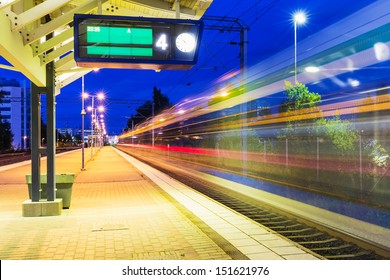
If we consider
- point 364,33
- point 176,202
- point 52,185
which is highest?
point 364,33

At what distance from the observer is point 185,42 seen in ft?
21.7

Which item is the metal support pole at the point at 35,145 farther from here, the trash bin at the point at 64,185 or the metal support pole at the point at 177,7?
the metal support pole at the point at 177,7

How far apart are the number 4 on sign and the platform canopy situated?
39.8 inches

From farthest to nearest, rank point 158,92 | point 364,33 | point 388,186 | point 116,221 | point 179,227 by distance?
point 158,92 < point 388,186 < point 364,33 < point 116,221 < point 179,227

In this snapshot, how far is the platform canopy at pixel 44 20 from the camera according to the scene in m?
6.09

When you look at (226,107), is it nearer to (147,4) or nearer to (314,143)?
(314,143)

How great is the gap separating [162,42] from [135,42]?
0.43 m

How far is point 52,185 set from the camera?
823 cm

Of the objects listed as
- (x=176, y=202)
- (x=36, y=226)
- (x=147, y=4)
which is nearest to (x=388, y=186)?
(x=176, y=202)

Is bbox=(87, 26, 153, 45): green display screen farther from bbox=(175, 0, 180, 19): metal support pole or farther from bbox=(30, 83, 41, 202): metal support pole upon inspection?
bbox=(30, 83, 41, 202): metal support pole

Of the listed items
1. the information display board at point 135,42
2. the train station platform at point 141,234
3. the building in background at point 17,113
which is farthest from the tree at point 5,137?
the information display board at point 135,42

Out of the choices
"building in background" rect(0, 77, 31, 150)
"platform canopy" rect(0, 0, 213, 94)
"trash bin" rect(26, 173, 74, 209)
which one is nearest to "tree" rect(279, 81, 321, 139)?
"platform canopy" rect(0, 0, 213, 94)

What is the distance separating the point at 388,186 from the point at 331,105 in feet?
10.5

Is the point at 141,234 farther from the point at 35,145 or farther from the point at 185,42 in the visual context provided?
the point at 185,42
